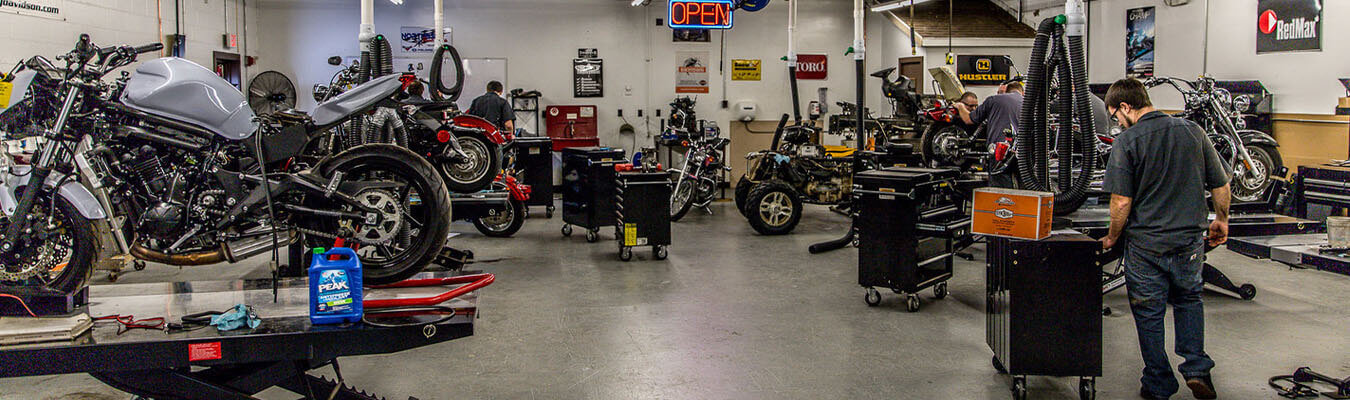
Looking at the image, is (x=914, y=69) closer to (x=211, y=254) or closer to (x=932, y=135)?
(x=932, y=135)

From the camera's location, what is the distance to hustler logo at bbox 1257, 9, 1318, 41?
930 centimetres

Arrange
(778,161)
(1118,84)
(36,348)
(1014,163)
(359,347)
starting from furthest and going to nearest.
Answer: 1. (778,161)
2. (1014,163)
3. (1118,84)
4. (359,347)
5. (36,348)

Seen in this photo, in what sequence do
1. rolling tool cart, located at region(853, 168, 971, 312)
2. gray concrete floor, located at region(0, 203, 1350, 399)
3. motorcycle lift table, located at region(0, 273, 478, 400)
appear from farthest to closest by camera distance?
rolling tool cart, located at region(853, 168, 971, 312) → gray concrete floor, located at region(0, 203, 1350, 399) → motorcycle lift table, located at region(0, 273, 478, 400)

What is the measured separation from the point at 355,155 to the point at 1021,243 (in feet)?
10.0

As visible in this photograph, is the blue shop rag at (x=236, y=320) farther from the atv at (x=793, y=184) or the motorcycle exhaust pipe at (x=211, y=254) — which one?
the atv at (x=793, y=184)

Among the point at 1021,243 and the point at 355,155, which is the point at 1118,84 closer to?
the point at 1021,243

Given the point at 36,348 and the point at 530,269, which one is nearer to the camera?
the point at 36,348

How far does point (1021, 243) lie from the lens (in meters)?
3.90

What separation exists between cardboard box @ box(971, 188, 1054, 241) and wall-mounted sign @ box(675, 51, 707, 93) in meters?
10.4

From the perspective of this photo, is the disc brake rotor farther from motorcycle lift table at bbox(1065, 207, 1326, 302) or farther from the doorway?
the doorway

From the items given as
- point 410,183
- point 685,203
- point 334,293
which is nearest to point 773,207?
point 685,203

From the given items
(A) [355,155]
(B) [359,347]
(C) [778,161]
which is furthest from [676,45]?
(B) [359,347]

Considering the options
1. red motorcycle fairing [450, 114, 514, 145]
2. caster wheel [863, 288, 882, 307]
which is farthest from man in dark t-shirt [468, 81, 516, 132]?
caster wheel [863, 288, 882, 307]

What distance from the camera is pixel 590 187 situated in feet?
27.0
